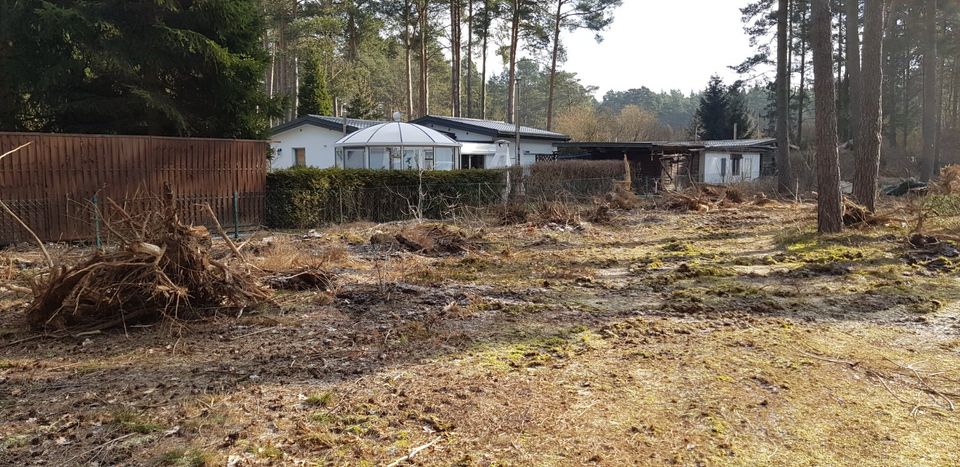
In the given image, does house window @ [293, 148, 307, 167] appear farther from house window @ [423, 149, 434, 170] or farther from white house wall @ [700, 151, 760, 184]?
white house wall @ [700, 151, 760, 184]

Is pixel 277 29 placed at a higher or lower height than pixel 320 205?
higher

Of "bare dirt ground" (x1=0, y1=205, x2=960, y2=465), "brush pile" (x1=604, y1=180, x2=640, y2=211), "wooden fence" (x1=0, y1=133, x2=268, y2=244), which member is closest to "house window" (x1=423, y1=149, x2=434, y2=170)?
"brush pile" (x1=604, y1=180, x2=640, y2=211)

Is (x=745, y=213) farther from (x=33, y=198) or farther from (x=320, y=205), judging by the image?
(x=33, y=198)

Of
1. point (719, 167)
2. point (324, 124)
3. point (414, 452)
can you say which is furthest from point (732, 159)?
point (414, 452)

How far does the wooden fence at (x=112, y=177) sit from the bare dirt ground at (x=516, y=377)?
567 centimetres

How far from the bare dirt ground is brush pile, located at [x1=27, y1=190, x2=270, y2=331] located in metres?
0.23

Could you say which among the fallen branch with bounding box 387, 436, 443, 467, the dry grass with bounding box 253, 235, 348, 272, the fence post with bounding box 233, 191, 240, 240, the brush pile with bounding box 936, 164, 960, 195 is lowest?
the fallen branch with bounding box 387, 436, 443, 467

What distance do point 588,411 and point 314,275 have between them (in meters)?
4.60

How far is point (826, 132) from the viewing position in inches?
490

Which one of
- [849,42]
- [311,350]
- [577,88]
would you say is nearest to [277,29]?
[849,42]

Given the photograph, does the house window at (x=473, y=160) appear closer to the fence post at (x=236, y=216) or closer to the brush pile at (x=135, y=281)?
the fence post at (x=236, y=216)

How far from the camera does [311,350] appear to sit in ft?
16.6

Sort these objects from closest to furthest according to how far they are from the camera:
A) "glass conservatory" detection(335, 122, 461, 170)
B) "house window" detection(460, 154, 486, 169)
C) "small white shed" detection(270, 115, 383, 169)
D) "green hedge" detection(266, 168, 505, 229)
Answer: "green hedge" detection(266, 168, 505, 229)
"glass conservatory" detection(335, 122, 461, 170)
"small white shed" detection(270, 115, 383, 169)
"house window" detection(460, 154, 486, 169)

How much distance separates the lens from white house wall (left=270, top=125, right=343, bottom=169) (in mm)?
26109
